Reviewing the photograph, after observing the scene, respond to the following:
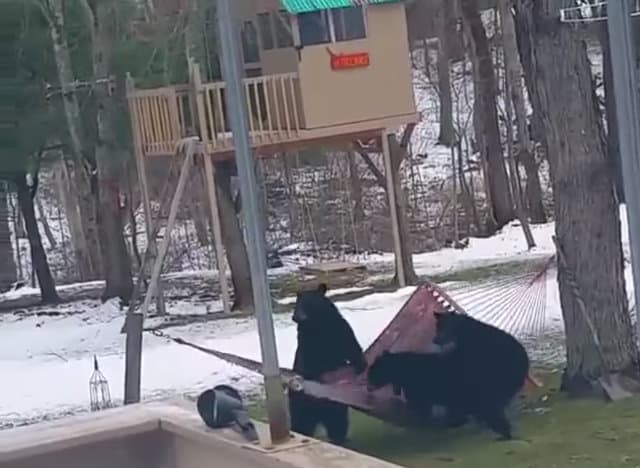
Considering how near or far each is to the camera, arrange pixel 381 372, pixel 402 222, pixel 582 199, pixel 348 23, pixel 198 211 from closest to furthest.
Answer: pixel 381 372 → pixel 582 199 → pixel 348 23 → pixel 402 222 → pixel 198 211

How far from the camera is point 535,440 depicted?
16.7 feet

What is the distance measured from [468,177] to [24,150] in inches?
265

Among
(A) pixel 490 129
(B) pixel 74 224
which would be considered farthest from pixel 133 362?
(A) pixel 490 129

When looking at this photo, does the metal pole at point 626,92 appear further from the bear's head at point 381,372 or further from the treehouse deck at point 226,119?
the treehouse deck at point 226,119

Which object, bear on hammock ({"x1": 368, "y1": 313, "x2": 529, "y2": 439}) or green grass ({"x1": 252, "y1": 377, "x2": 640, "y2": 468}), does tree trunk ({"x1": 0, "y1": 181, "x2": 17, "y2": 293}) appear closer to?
green grass ({"x1": 252, "y1": 377, "x2": 640, "y2": 468})

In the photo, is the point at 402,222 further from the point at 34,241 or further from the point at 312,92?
the point at 34,241

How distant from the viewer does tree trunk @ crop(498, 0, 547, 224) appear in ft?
48.2

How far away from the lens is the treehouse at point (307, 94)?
999cm

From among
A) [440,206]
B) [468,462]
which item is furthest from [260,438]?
[440,206]

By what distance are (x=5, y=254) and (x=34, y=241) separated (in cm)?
118

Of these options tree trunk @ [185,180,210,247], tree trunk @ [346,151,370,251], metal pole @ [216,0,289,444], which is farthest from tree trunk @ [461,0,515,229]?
metal pole @ [216,0,289,444]

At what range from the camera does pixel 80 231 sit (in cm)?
1427

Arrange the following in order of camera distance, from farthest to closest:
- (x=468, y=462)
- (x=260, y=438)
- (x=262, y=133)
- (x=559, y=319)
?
(x=262, y=133) < (x=559, y=319) < (x=468, y=462) < (x=260, y=438)

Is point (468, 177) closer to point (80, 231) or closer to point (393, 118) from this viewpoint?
point (80, 231)
